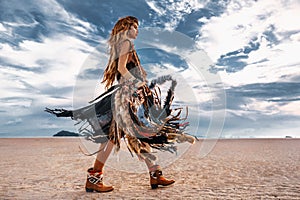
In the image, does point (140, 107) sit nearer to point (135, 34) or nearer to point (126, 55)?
point (126, 55)

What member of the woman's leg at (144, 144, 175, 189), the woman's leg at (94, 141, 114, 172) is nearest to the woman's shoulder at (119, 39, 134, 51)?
the woman's leg at (94, 141, 114, 172)

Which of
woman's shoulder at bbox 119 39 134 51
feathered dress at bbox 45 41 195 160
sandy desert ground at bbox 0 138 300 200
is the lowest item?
sandy desert ground at bbox 0 138 300 200

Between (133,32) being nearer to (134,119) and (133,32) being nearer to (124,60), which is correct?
(124,60)

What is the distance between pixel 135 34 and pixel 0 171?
3480 millimetres

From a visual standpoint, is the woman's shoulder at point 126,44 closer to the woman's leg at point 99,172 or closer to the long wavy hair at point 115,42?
the long wavy hair at point 115,42

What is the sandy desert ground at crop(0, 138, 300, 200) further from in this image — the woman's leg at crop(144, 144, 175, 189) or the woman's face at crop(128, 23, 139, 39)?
the woman's face at crop(128, 23, 139, 39)

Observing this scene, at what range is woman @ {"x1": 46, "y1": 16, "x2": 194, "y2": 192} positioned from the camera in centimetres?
350

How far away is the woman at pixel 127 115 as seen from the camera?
350cm

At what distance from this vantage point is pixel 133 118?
140 inches

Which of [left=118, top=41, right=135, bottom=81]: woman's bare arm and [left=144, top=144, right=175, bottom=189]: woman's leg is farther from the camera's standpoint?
[left=144, top=144, right=175, bottom=189]: woman's leg

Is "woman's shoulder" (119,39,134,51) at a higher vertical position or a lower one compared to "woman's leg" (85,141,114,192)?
higher

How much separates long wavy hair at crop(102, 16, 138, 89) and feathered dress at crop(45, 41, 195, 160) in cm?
15

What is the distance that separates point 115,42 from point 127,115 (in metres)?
0.88

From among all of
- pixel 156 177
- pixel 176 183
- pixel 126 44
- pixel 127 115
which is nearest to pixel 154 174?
pixel 156 177
